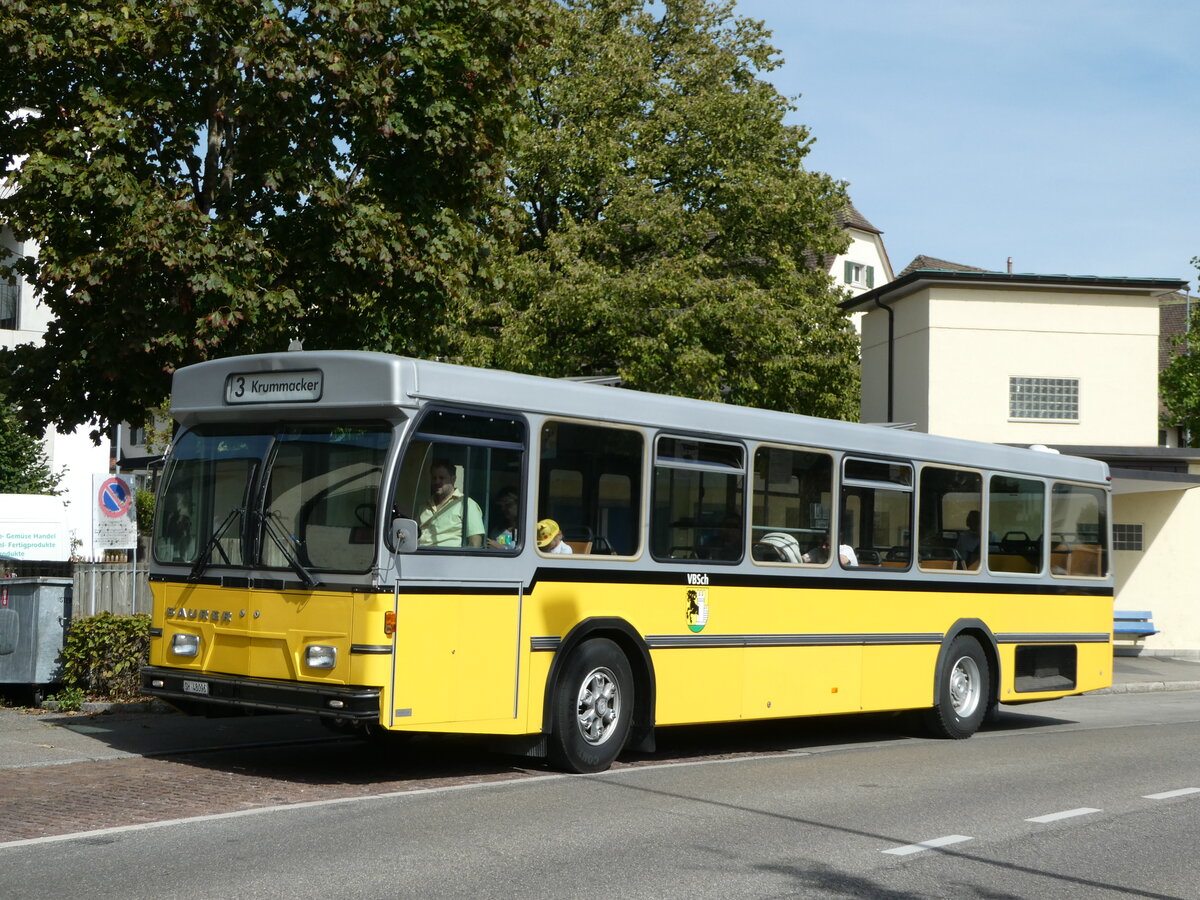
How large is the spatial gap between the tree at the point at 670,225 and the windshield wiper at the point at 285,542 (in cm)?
1914

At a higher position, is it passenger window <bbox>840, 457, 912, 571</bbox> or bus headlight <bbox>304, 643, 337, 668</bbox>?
passenger window <bbox>840, 457, 912, 571</bbox>

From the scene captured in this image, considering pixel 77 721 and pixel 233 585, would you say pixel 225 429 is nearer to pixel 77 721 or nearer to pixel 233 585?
pixel 233 585

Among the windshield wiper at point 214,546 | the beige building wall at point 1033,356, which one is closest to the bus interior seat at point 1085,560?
the windshield wiper at point 214,546

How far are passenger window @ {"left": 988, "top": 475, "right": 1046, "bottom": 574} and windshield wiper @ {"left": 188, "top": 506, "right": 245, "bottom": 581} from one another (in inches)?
312

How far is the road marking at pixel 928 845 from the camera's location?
27.0 ft

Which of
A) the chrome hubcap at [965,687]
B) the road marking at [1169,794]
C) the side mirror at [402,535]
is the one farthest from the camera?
the chrome hubcap at [965,687]

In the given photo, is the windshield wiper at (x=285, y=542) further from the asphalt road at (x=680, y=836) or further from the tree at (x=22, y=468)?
the tree at (x=22, y=468)

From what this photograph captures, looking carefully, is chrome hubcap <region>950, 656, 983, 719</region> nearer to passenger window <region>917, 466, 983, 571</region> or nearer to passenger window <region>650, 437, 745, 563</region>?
passenger window <region>917, 466, 983, 571</region>

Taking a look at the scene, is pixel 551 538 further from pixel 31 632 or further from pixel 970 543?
pixel 31 632

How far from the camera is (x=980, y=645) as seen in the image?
15164mm

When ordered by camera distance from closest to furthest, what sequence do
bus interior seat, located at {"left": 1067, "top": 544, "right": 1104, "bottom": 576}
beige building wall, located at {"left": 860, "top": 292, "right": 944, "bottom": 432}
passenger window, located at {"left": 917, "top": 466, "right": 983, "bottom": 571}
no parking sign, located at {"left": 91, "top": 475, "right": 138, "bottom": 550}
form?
passenger window, located at {"left": 917, "top": 466, "right": 983, "bottom": 571} → no parking sign, located at {"left": 91, "top": 475, "right": 138, "bottom": 550} → bus interior seat, located at {"left": 1067, "top": 544, "right": 1104, "bottom": 576} → beige building wall, located at {"left": 860, "top": 292, "right": 944, "bottom": 432}

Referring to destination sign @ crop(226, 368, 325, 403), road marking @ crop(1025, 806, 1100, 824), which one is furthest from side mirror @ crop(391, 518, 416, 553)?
A: road marking @ crop(1025, 806, 1100, 824)

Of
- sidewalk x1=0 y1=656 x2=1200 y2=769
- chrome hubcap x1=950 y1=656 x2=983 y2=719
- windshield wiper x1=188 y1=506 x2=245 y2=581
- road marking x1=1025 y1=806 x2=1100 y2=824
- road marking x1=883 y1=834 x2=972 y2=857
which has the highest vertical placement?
windshield wiper x1=188 y1=506 x2=245 y2=581

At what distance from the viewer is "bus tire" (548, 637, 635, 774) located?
1065cm
